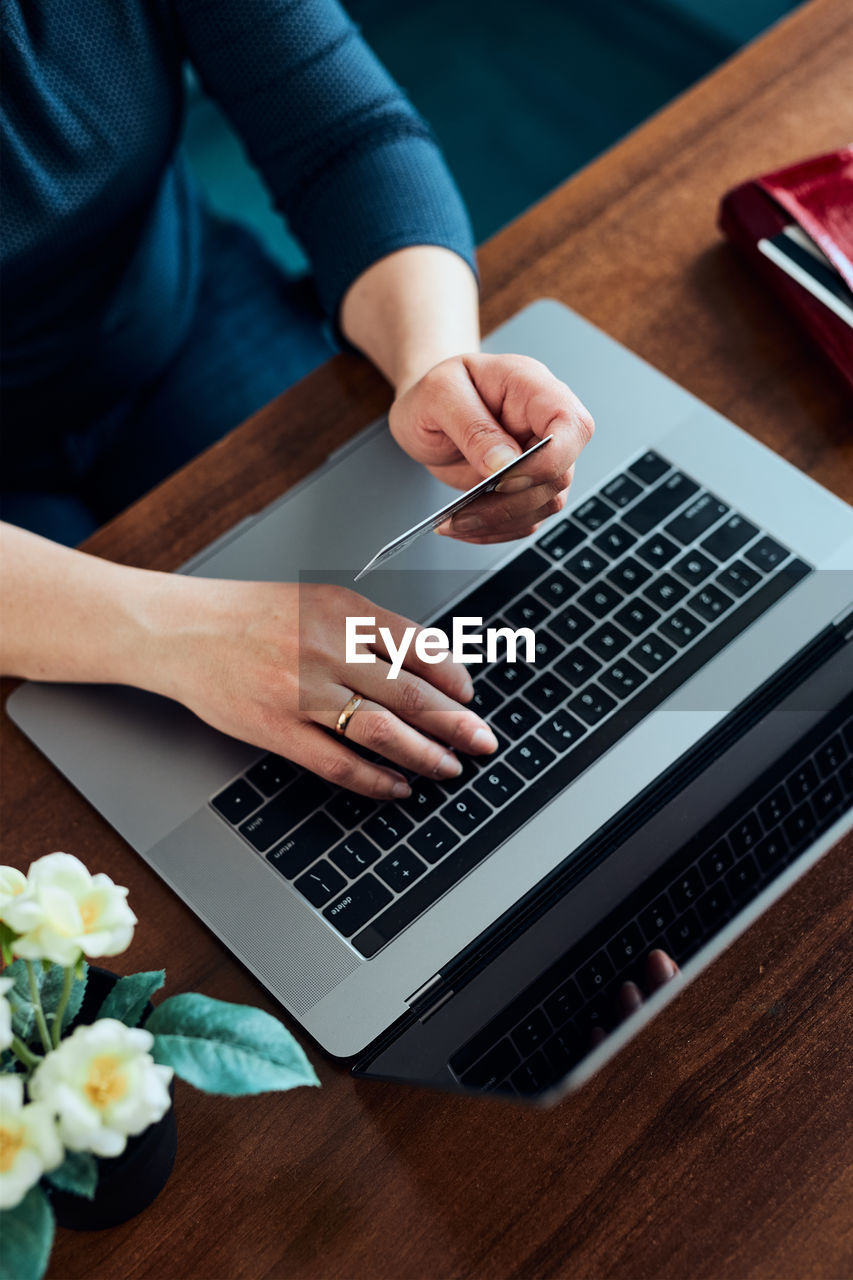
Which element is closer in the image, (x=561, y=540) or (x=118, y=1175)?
(x=118, y=1175)

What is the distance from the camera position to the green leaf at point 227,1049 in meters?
0.43

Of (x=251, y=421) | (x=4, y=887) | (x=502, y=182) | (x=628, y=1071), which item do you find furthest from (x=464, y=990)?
(x=502, y=182)

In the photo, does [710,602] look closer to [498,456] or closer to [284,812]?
[498,456]

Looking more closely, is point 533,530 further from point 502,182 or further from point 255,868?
point 502,182

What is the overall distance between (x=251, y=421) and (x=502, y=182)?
105 centimetres

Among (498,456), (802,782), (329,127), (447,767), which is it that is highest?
(329,127)

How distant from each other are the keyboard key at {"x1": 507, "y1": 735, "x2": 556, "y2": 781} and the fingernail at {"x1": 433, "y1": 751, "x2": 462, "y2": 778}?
3cm

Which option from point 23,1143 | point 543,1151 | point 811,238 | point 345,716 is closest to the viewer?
point 23,1143

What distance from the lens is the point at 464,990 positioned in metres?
0.58

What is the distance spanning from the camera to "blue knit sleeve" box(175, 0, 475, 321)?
82cm

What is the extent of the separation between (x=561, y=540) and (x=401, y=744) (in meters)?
0.19

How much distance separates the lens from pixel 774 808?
641 mm

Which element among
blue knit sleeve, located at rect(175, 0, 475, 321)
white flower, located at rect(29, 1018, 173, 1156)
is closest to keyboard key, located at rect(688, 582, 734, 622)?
blue knit sleeve, located at rect(175, 0, 475, 321)

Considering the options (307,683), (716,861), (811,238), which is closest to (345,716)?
(307,683)
